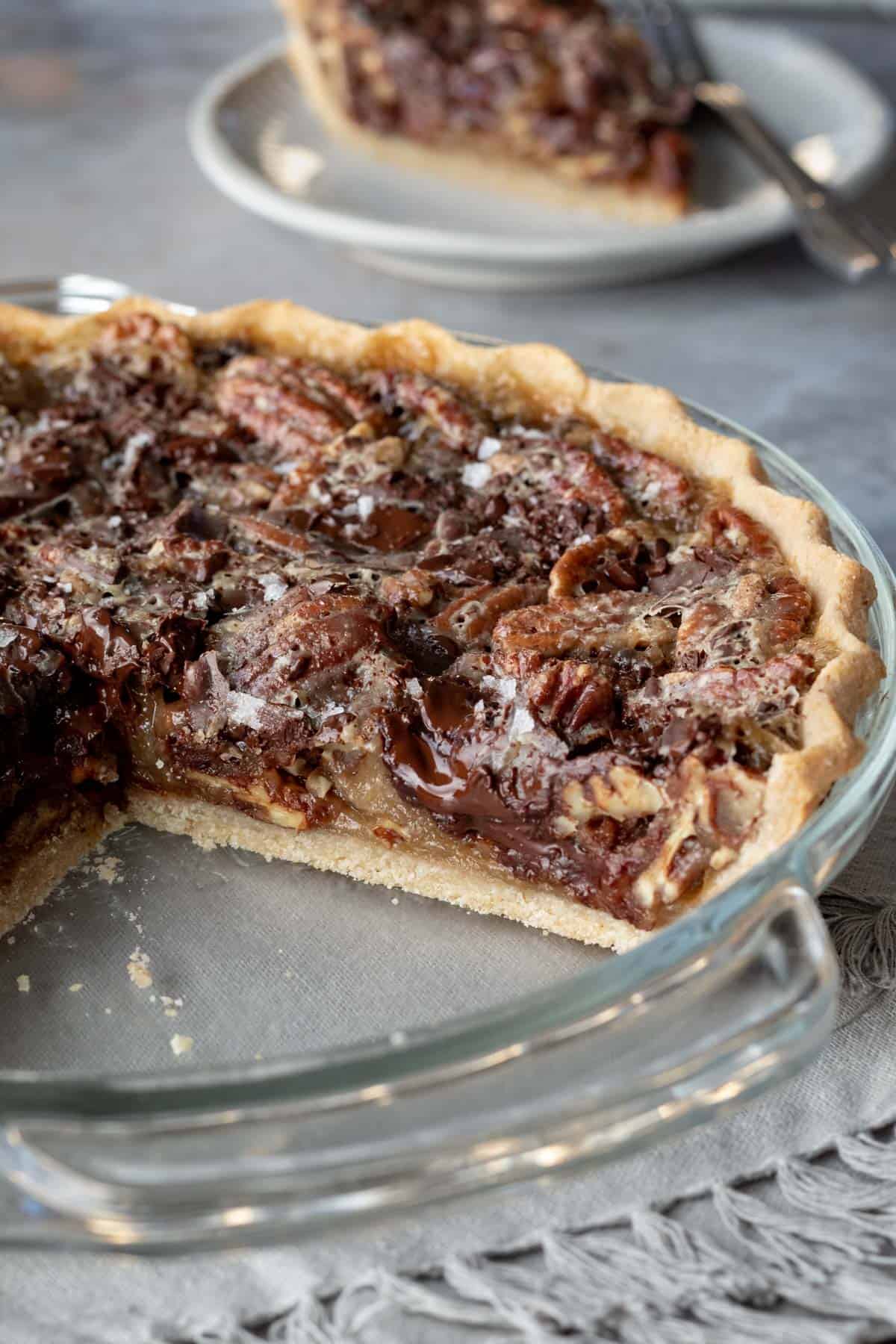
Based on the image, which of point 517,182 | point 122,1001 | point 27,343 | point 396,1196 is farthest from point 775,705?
point 517,182

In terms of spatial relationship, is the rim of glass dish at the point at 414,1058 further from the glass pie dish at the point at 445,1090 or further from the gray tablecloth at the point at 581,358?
the gray tablecloth at the point at 581,358

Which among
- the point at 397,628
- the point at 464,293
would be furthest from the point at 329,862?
the point at 464,293

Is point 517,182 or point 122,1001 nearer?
point 122,1001

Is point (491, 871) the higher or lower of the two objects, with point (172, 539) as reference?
lower

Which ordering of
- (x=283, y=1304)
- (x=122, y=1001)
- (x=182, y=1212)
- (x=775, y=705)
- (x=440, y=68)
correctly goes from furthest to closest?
(x=440, y=68) → (x=122, y=1001) → (x=775, y=705) → (x=283, y=1304) → (x=182, y=1212)

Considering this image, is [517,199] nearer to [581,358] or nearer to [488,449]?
[581,358]

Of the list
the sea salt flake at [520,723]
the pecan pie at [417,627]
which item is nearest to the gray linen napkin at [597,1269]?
the pecan pie at [417,627]

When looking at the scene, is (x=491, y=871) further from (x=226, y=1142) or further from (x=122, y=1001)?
(x=226, y=1142)
